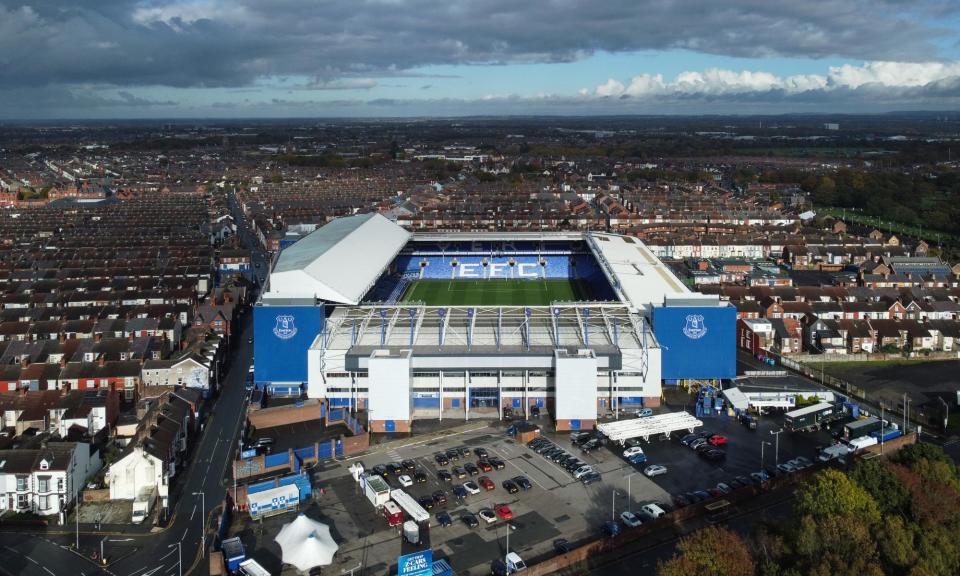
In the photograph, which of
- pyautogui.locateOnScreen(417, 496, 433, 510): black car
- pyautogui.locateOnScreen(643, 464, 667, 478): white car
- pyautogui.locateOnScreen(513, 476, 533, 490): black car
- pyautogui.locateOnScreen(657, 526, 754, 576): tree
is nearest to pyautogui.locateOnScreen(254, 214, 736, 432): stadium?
pyautogui.locateOnScreen(643, 464, 667, 478): white car

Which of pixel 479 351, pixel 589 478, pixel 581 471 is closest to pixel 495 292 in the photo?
pixel 479 351

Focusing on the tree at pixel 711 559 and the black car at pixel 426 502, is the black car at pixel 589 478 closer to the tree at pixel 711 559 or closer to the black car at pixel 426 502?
the black car at pixel 426 502

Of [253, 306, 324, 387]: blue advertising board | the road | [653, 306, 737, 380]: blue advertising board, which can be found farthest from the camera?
[653, 306, 737, 380]: blue advertising board

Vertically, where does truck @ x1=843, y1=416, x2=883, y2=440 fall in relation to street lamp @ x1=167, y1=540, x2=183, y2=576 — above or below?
above

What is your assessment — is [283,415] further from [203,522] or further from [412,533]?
[412,533]

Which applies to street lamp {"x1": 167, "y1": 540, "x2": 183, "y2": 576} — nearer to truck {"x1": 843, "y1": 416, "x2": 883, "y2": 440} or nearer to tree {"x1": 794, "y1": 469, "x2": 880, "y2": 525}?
tree {"x1": 794, "y1": 469, "x2": 880, "y2": 525}

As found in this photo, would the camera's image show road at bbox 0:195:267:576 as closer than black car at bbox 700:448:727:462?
Yes

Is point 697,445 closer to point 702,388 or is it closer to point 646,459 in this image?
point 646,459

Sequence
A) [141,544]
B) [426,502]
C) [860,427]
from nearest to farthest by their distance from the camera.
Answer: [141,544] < [426,502] < [860,427]
